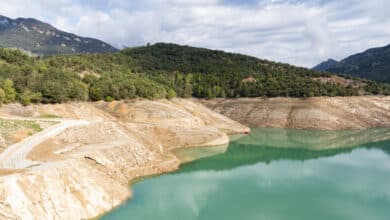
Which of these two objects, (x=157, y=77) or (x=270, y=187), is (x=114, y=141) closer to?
(x=270, y=187)

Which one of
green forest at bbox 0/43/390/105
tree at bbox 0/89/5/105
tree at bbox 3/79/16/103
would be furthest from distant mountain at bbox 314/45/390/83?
tree at bbox 0/89/5/105

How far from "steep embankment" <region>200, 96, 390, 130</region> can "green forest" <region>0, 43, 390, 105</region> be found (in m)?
3.72

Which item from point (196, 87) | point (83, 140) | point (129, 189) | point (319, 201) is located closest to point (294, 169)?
point (319, 201)

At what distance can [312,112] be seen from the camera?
7494 cm

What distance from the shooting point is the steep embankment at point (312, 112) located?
7294 cm

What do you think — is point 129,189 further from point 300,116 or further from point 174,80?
point 174,80

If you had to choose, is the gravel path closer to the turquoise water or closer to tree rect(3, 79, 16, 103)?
the turquoise water

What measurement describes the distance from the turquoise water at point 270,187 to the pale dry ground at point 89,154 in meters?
2.07

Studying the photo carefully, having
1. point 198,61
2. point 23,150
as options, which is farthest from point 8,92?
point 198,61

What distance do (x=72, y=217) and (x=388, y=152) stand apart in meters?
46.6

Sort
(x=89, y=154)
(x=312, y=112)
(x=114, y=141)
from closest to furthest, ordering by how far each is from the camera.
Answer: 1. (x=89, y=154)
2. (x=114, y=141)
3. (x=312, y=112)

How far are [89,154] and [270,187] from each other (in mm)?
16592

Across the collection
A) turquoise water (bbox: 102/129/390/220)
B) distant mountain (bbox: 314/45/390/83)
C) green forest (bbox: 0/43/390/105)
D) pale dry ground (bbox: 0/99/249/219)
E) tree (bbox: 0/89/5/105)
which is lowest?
turquoise water (bbox: 102/129/390/220)

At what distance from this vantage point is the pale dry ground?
22.0 metres
